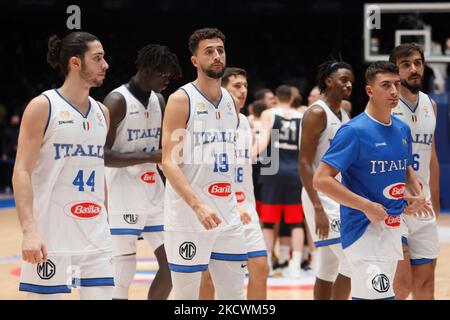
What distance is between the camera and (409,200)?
5.03m

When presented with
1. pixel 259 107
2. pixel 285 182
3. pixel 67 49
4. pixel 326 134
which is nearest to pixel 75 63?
pixel 67 49

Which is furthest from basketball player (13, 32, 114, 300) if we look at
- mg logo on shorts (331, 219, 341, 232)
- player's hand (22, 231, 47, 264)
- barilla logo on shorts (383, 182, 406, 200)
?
mg logo on shorts (331, 219, 341, 232)

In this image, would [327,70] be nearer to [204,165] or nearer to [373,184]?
[204,165]

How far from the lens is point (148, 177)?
6488mm

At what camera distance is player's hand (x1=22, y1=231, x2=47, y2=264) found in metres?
4.36

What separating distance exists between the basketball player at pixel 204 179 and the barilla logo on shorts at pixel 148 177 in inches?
38.5

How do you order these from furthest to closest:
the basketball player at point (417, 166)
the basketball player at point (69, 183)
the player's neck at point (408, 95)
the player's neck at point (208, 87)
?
the player's neck at point (408, 95) → the basketball player at point (417, 166) → the player's neck at point (208, 87) → the basketball player at point (69, 183)

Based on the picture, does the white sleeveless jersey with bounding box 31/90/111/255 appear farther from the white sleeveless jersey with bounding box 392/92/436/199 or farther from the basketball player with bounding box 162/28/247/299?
the white sleeveless jersey with bounding box 392/92/436/199

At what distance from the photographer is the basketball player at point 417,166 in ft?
19.5

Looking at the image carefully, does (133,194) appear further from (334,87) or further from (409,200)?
(409,200)

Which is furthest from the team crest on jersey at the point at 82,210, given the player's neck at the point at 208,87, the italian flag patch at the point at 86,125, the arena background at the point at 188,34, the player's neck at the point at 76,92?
the arena background at the point at 188,34

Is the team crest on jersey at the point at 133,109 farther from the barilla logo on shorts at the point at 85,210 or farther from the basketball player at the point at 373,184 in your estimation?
the basketball player at the point at 373,184

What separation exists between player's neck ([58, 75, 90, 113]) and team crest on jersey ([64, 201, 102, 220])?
543 millimetres
